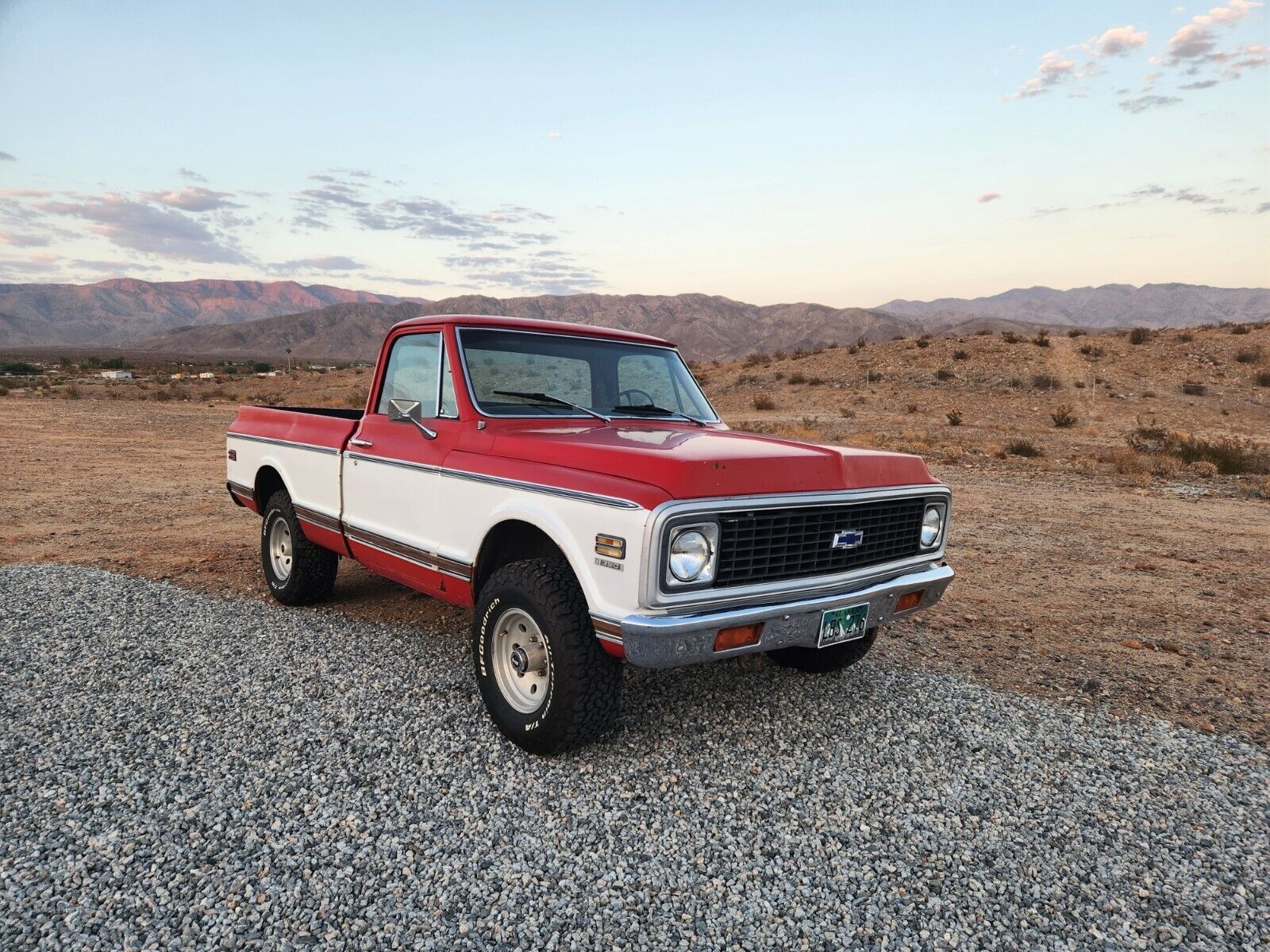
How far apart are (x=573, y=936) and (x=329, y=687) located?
7.72 feet

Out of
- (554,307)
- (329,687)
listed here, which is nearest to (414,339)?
(329,687)

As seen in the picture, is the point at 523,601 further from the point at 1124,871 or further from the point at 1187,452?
the point at 1187,452

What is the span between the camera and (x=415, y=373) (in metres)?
4.64

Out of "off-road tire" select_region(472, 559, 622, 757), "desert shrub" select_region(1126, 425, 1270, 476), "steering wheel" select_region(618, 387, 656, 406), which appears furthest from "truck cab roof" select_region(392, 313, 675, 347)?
"desert shrub" select_region(1126, 425, 1270, 476)

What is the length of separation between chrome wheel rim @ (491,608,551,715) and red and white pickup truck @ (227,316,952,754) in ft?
0.04

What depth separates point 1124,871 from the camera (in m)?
2.81

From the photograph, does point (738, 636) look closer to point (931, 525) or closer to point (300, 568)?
point (931, 525)

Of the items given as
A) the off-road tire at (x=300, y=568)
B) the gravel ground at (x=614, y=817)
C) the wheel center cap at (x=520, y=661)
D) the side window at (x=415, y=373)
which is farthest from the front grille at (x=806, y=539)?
the off-road tire at (x=300, y=568)

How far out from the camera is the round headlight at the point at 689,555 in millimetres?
2947

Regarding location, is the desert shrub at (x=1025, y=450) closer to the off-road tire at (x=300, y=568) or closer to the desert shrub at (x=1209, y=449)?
the desert shrub at (x=1209, y=449)

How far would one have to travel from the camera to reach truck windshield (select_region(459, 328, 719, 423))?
13.6 feet

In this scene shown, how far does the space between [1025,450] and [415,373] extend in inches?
572

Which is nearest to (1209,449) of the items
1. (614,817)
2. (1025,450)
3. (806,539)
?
(1025,450)

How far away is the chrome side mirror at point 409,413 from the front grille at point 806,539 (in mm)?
1887
